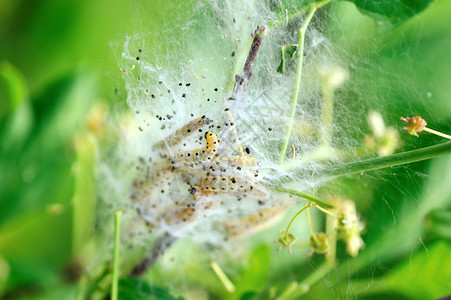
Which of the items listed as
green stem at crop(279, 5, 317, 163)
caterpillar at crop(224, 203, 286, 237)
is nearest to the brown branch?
green stem at crop(279, 5, 317, 163)

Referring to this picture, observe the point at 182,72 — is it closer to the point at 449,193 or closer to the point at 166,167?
the point at 166,167

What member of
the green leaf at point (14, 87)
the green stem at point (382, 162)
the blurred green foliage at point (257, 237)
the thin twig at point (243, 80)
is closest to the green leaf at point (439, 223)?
the blurred green foliage at point (257, 237)

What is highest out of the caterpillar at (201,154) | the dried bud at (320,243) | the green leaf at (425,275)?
the caterpillar at (201,154)

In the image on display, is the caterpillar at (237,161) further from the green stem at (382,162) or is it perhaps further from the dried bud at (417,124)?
the dried bud at (417,124)

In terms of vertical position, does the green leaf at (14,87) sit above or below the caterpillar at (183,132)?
above

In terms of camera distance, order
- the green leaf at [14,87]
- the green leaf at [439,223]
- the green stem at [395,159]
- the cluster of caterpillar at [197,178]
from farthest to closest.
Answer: the green leaf at [14,87] < the green leaf at [439,223] < the cluster of caterpillar at [197,178] < the green stem at [395,159]

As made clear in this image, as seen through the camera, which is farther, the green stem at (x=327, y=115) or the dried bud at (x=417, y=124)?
the green stem at (x=327, y=115)

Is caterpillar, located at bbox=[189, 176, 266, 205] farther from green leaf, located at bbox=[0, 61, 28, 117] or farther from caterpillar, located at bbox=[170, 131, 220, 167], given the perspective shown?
green leaf, located at bbox=[0, 61, 28, 117]
